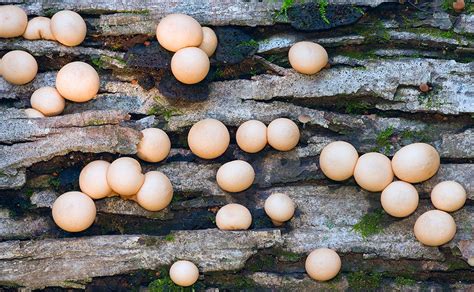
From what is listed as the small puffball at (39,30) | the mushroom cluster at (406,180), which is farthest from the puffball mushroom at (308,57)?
the small puffball at (39,30)

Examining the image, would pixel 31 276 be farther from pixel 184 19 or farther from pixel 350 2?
pixel 350 2

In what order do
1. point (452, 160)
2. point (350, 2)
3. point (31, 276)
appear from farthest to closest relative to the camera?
point (350, 2) → point (452, 160) → point (31, 276)

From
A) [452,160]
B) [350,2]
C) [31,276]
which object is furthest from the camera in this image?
[350,2]

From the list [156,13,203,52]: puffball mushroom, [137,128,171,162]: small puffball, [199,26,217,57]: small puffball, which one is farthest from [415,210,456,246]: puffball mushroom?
[156,13,203,52]: puffball mushroom

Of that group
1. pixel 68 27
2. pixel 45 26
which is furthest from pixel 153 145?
pixel 45 26

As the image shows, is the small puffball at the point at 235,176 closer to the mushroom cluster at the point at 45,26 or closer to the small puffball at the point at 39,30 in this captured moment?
the mushroom cluster at the point at 45,26

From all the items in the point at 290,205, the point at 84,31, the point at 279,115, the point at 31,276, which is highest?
the point at 84,31

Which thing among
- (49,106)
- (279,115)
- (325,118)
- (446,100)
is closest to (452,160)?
(446,100)
